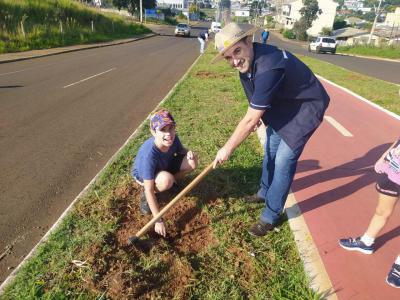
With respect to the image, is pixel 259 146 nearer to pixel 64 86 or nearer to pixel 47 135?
pixel 47 135

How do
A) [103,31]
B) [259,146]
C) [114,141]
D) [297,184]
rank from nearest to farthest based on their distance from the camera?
1. [297,184]
2. [259,146]
3. [114,141]
4. [103,31]

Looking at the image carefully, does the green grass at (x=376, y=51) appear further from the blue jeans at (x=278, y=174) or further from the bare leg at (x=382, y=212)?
the bare leg at (x=382, y=212)

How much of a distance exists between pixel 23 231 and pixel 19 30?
65.4 feet

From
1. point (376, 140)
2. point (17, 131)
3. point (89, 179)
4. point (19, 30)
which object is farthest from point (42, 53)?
point (376, 140)

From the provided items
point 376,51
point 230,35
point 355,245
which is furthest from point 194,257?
point 376,51

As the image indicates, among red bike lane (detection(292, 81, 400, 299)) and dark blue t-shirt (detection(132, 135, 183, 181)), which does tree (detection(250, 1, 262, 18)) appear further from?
dark blue t-shirt (detection(132, 135, 183, 181))

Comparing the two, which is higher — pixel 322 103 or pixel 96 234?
pixel 322 103

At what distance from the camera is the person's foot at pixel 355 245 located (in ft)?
9.95

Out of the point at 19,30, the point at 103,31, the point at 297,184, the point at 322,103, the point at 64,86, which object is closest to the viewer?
the point at 322,103

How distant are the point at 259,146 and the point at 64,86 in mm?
7333

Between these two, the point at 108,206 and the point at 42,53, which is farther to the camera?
the point at 42,53

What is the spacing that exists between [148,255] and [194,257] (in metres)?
0.42

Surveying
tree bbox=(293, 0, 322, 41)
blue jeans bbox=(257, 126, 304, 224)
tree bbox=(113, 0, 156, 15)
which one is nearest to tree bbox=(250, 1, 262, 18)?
tree bbox=(293, 0, 322, 41)

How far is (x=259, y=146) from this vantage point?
5.43m
